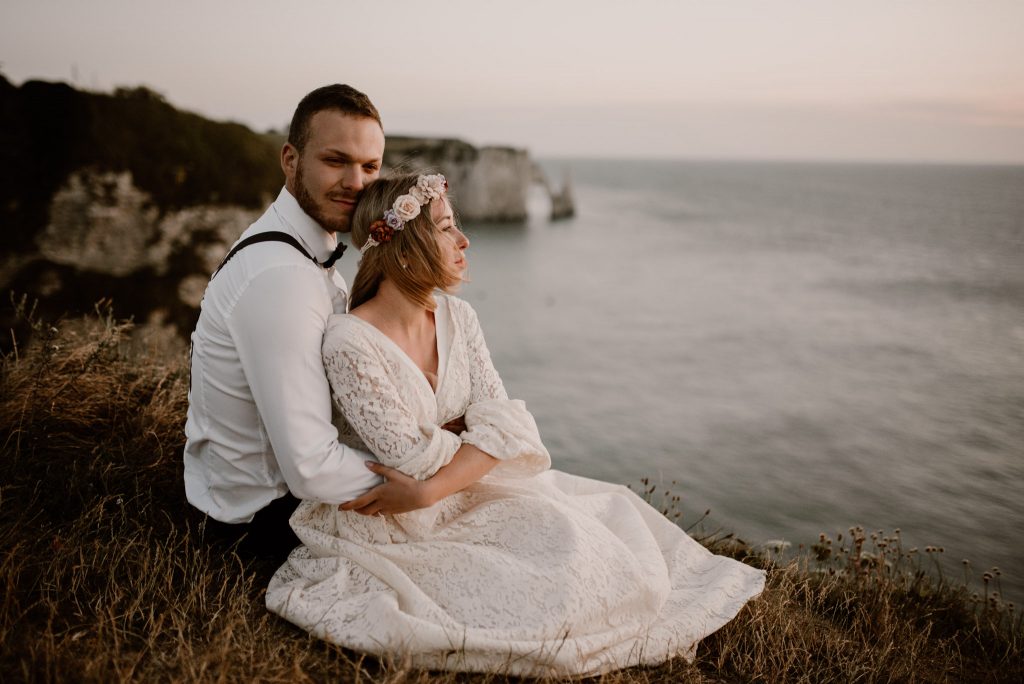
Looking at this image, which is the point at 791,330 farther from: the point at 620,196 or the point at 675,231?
the point at 620,196

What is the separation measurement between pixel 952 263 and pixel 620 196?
2696 inches

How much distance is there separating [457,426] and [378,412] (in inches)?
21.9

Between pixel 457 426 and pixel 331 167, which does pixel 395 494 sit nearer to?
pixel 457 426

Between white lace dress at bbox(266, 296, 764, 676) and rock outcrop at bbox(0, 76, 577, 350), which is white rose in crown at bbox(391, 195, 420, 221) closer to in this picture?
white lace dress at bbox(266, 296, 764, 676)

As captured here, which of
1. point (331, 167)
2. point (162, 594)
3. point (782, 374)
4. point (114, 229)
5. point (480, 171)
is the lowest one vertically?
point (782, 374)

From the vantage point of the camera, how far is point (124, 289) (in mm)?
13094

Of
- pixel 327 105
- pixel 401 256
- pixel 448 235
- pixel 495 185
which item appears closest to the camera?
pixel 401 256

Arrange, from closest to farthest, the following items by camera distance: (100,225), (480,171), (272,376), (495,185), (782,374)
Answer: (272,376) → (100,225) → (782,374) → (480,171) → (495,185)

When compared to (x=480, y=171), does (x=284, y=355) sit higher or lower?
lower

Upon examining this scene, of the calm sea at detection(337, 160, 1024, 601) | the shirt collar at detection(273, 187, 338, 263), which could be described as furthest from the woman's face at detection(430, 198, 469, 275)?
the calm sea at detection(337, 160, 1024, 601)

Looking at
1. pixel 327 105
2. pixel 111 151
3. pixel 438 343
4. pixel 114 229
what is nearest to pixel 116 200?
pixel 114 229

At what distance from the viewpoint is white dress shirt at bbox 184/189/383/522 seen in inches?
109

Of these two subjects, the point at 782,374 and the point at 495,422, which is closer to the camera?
the point at 495,422

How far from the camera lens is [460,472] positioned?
Result: 308 centimetres
